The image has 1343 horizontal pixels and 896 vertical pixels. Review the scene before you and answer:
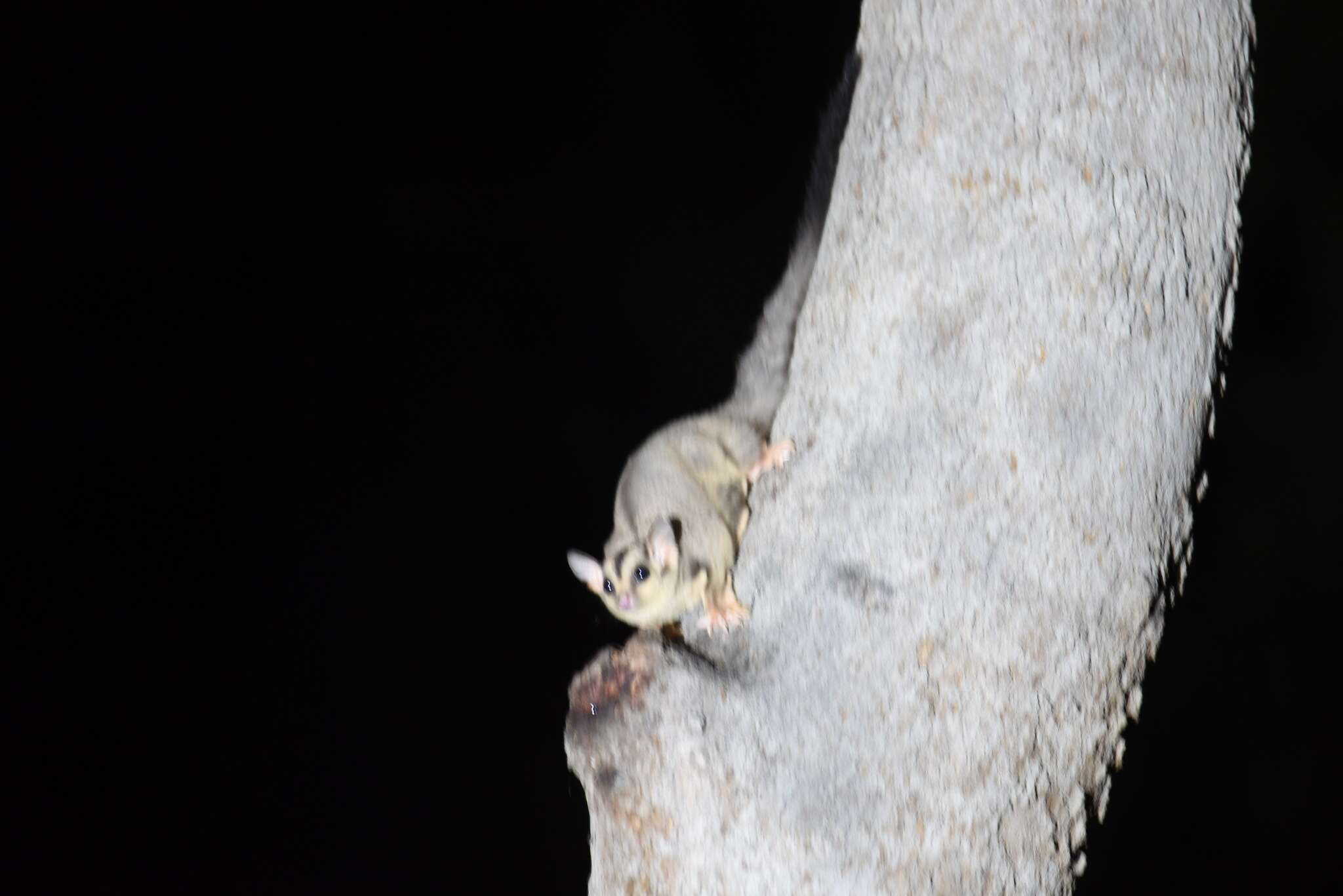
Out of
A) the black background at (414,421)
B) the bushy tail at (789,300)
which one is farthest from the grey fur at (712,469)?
the black background at (414,421)

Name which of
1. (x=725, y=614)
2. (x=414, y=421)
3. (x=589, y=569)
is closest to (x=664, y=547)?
(x=589, y=569)

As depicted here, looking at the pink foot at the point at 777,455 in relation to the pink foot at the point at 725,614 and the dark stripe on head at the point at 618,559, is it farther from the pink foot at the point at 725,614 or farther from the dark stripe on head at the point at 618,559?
the dark stripe on head at the point at 618,559

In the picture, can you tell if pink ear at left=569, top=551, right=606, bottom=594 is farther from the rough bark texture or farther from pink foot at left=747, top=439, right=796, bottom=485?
the rough bark texture

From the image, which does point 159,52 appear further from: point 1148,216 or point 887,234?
point 1148,216

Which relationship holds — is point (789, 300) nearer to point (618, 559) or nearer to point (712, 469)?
point (712, 469)

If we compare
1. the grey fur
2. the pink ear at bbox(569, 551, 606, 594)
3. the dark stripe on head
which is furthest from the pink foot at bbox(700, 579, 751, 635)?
the pink ear at bbox(569, 551, 606, 594)

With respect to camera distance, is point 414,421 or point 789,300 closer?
point 789,300
